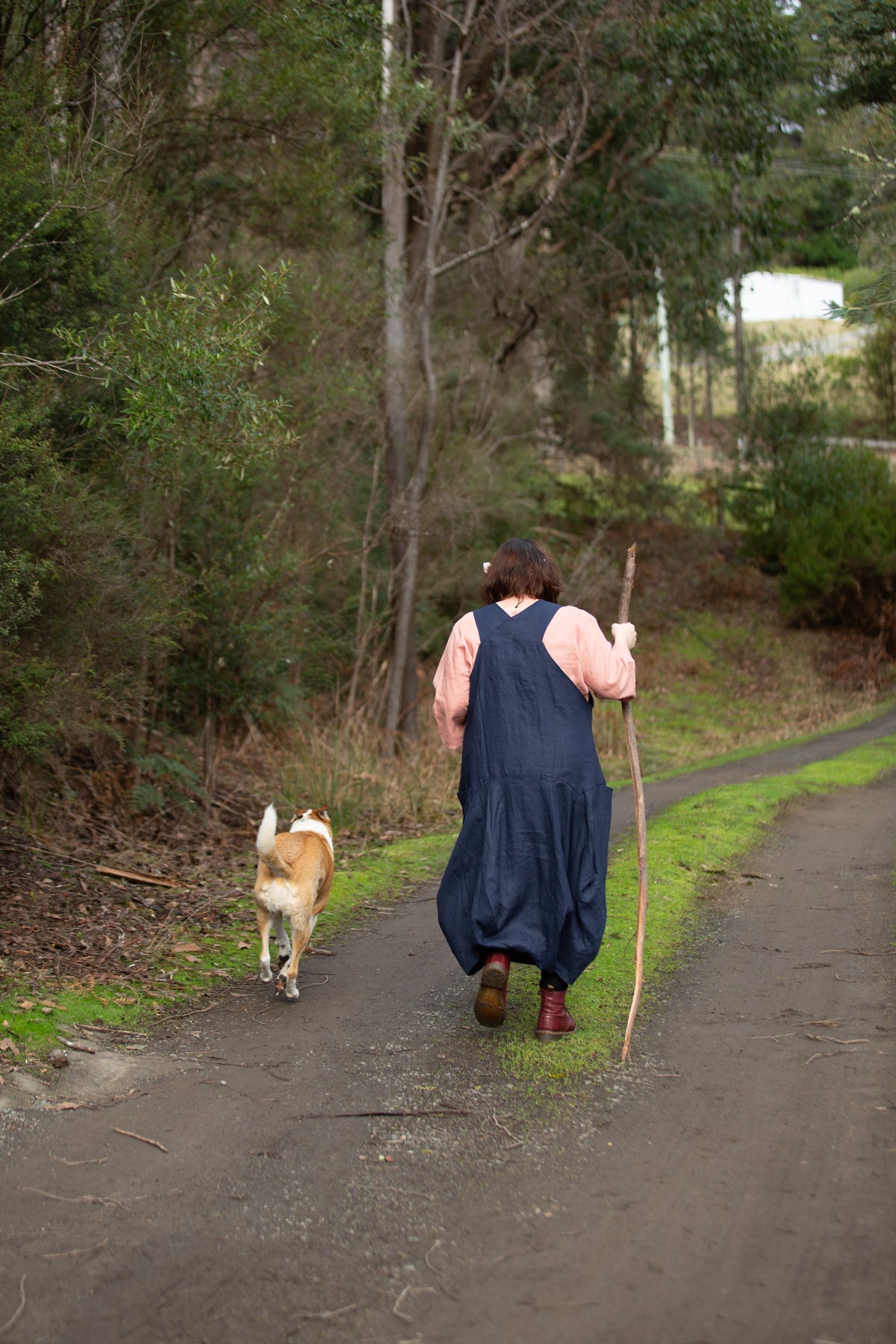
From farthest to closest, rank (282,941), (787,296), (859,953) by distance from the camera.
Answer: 1. (787,296)
2. (859,953)
3. (282,941)

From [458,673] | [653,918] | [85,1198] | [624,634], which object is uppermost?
[624,634]

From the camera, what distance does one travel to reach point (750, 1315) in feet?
10.2

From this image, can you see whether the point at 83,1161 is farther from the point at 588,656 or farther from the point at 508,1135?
the point at 588,656

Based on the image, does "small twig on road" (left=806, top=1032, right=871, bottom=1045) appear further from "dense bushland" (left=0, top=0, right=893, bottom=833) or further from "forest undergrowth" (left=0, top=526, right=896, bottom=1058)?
"dense bushland" (left=0, top=0, right=893, bottom=833)

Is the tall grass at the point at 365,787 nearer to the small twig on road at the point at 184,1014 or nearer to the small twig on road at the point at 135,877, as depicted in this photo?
the small twig on road at the point at 135,877

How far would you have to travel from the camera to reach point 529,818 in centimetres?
514

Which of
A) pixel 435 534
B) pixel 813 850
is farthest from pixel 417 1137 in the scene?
pixel 435 534

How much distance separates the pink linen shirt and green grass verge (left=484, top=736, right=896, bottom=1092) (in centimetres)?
145

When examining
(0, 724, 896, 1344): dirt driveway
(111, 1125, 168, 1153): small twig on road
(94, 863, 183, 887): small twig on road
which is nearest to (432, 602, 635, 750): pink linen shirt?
(0, 724, 896, 1344): dirt driveway

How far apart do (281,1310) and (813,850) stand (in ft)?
24.2

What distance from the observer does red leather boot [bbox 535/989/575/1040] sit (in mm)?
5215

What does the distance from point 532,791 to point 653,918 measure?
101 inches

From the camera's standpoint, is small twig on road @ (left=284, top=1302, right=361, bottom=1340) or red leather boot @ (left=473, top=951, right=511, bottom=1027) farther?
red leather boot @ (left=473, top=951, right=511, bottom=1027)

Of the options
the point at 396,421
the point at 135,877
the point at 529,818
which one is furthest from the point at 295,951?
the point at 396,421
